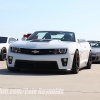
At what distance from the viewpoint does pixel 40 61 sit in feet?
33.3

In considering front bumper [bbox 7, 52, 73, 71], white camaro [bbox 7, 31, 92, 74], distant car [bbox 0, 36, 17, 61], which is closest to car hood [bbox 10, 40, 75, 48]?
white camaro [bbox 7, 31, 92, 74]

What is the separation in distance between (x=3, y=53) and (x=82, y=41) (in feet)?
→ 24.5

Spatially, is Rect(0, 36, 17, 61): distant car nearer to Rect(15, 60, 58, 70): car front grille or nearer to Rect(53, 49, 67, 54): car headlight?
Rect(15, 60, 58, 70): car front grille

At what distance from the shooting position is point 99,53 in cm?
1783

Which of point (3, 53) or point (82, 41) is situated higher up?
point (82, 41)

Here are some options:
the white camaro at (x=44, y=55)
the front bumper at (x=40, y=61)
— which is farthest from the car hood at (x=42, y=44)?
the front bumper at (x=40, y=61)

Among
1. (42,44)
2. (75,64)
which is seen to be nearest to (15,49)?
(42,44)

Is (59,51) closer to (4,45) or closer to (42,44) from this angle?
(42,44)

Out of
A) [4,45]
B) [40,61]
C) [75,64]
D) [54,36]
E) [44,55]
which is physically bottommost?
[4,45]

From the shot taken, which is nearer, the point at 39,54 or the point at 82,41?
the point at 39,54

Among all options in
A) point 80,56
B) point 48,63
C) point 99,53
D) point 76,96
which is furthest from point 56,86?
point 99,53

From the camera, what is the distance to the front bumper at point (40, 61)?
10.1 meters

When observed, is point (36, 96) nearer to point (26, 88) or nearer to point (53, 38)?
point (26, 88)

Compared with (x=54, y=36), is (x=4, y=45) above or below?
below
